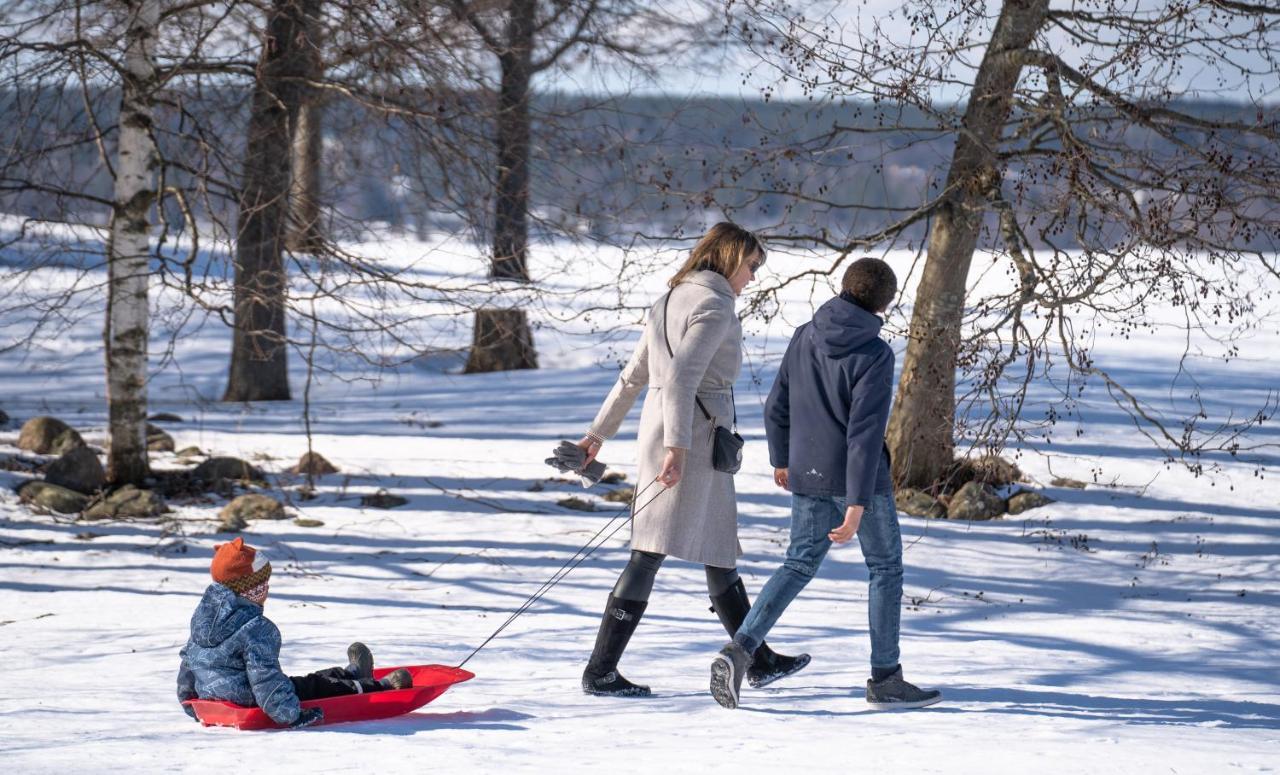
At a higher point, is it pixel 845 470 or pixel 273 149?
pixel 273 149

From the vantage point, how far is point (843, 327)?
4770 millimetres

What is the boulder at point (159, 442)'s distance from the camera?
448 inches

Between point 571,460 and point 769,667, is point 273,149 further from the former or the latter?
point 769,667

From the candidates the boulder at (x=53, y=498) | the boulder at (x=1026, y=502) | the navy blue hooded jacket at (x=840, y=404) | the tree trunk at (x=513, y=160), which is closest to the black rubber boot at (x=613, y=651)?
the navy blue hooded jacket at (x=840, y=404)

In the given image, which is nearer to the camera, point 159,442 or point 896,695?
point 896,695

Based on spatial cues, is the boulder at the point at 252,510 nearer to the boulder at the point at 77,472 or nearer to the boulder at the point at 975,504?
the boulder at the point at 77,472

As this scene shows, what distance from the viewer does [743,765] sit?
4.02m

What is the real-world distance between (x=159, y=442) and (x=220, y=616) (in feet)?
24.6

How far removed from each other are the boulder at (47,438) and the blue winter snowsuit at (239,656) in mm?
7074

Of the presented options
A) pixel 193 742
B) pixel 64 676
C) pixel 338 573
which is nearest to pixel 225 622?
pixel 193 742

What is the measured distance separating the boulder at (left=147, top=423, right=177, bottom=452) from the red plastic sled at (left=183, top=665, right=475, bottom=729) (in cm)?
716

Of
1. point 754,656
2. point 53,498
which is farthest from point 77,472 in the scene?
point 754,656

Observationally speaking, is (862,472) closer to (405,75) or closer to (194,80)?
(405,75)

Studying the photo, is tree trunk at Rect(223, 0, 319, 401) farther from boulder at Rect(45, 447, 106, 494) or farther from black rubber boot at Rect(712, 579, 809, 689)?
black rubber boot at Rect(712, 579, 809, 689)
